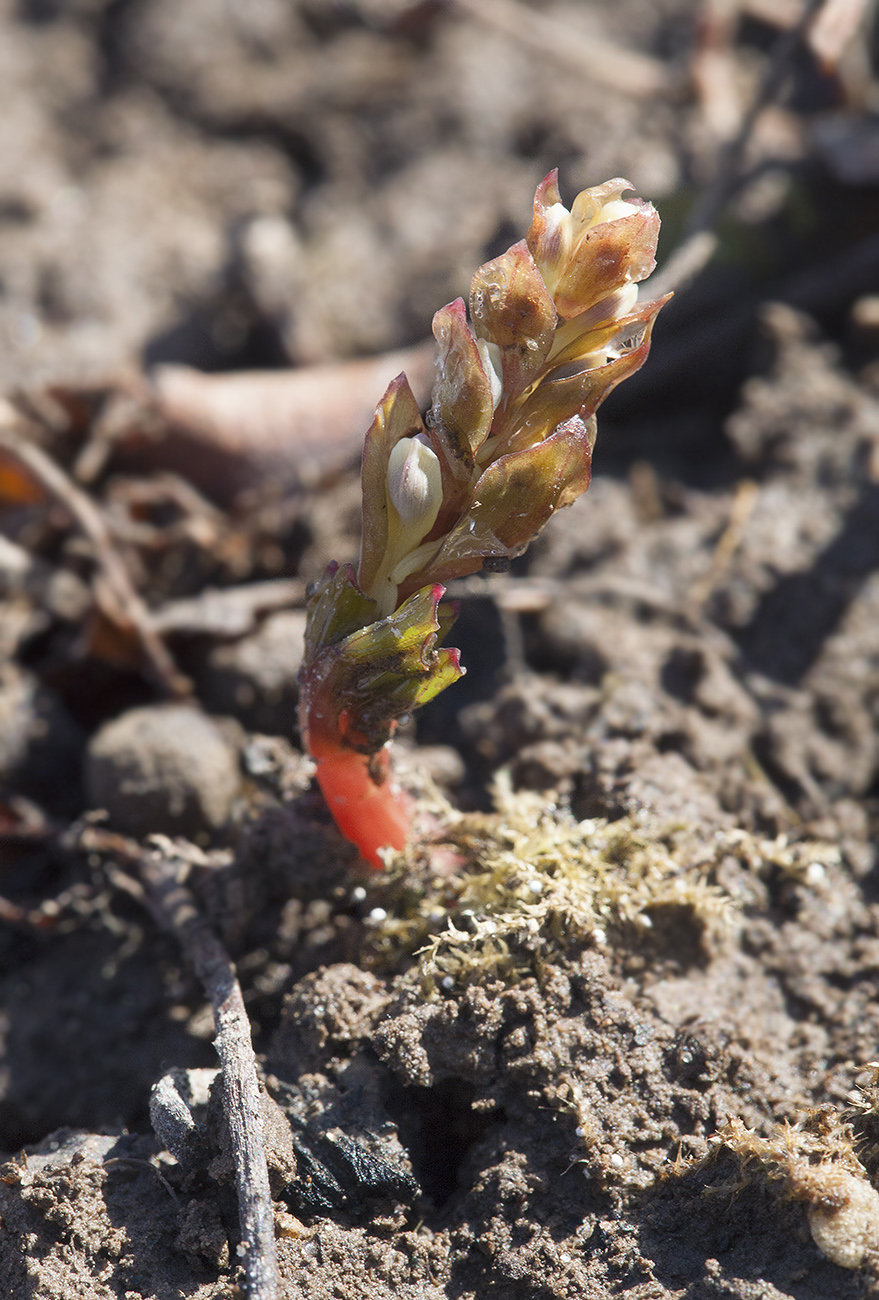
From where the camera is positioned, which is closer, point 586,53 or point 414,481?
point 414,481

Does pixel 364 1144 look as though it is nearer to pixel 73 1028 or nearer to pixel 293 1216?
pixel 293 1216

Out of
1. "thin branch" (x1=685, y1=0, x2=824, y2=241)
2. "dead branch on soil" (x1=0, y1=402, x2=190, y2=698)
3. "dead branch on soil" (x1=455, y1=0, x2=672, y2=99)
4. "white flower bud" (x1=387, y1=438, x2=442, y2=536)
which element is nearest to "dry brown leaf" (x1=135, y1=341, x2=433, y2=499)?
"dead branch on soil" (x1=0, y1=402, x2=190, y2=698)

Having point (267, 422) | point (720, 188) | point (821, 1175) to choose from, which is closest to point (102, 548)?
point (267, 422)

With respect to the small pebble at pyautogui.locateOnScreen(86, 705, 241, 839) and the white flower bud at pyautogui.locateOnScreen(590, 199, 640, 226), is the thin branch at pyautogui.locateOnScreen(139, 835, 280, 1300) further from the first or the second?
the white flower bud at pyautogui.locateOnScreen(590, 199, 640, 226)

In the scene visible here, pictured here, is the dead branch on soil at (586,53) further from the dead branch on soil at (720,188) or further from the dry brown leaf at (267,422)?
the dry brown leaf at (267,422)

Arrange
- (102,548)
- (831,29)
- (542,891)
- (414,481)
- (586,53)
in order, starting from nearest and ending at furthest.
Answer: (414,481) < (542,891) < (102,548) < (831,29) < (586,53)

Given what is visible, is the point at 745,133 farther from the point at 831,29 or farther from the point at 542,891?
the point at 542,891

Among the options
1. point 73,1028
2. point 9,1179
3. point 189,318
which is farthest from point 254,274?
point 9,1179
